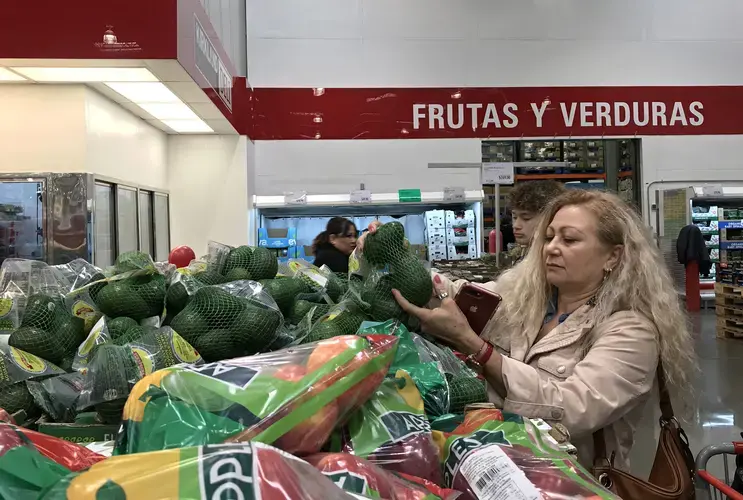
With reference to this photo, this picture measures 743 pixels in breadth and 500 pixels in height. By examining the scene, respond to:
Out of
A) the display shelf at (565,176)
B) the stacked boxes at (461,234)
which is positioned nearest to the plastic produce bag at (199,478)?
the stacked boxes at (461,234)

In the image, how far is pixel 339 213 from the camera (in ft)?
26.1

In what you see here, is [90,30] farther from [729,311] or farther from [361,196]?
[729,311]

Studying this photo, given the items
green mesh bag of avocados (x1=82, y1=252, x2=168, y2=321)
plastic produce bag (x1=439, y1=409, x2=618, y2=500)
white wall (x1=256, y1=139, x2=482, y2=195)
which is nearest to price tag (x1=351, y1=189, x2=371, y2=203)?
white wall (x1=256, y1=139, x2=482, y2=195)

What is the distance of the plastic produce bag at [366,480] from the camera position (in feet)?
2.35

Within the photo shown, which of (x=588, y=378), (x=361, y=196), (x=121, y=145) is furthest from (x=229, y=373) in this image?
(x=361, y=196)

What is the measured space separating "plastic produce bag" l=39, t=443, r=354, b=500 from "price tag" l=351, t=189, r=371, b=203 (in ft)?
22.0

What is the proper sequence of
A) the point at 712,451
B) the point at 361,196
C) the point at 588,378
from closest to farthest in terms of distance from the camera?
1. the point at 588,378
2. the point at 712,451
3. the point at 361,196

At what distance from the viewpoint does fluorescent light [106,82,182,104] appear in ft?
13.6

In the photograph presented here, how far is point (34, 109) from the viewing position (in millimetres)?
4227

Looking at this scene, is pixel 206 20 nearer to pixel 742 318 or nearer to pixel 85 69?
pixel 85 69

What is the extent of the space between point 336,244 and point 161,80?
1824 millimetres

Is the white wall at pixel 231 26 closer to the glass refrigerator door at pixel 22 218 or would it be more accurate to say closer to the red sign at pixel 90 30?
the red sign at pixel 90 30

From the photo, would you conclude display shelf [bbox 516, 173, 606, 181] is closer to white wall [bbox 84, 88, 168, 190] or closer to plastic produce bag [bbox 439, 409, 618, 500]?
white wall [bbox 84, 88, 168, 190]

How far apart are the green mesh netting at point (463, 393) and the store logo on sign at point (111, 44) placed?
293cm
